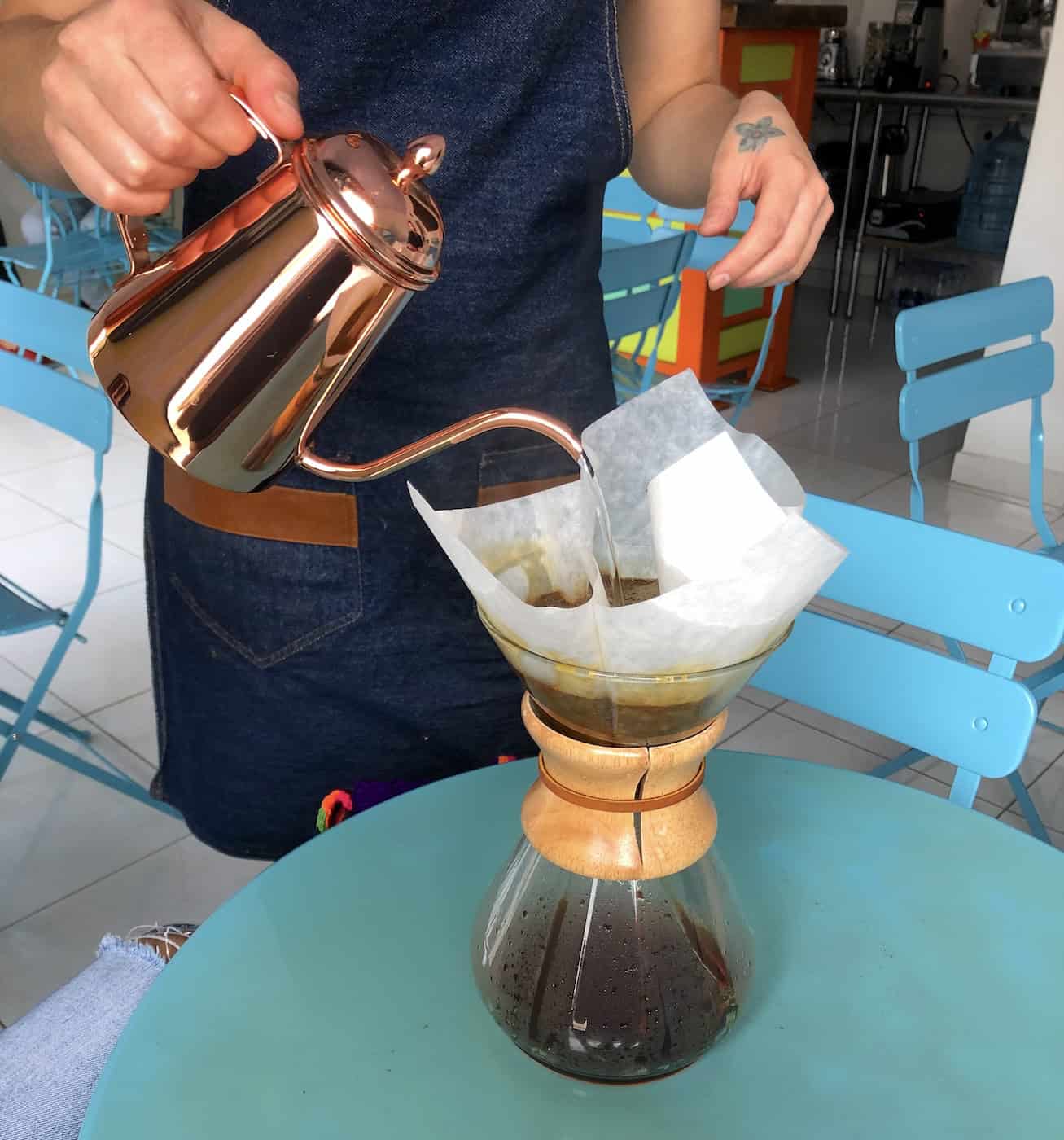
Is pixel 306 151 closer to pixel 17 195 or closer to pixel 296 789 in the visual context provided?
pixel 296 789

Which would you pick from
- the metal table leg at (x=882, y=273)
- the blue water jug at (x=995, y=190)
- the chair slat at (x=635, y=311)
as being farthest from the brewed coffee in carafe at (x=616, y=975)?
the metal table leg at (x=882, y=273)

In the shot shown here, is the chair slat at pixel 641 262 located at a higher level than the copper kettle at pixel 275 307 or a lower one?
lower

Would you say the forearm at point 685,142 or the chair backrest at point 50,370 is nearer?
the forearm at point 685,142

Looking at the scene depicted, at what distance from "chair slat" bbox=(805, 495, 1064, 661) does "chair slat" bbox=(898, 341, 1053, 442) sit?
2.14 feet

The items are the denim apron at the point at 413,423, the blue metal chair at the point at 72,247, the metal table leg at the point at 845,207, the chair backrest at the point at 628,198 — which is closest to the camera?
the denim apron at the point at 413,423

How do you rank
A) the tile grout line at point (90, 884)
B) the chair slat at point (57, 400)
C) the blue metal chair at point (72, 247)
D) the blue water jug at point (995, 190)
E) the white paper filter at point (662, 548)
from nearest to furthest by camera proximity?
the white paper filter at point (662, 548)
the chair slat at point (57, 400)
the tile grout line at point (90, 884)
the blue metal chair at point (72, 247)
the blue water jug at point (995, 190)

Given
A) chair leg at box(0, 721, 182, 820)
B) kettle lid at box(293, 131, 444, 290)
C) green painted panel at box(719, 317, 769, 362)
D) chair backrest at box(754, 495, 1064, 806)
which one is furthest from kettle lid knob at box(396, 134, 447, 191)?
green painted panel at box(719, 317, 769, 362)

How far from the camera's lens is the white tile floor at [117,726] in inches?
59.0

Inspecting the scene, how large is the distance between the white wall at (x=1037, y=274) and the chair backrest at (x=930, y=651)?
2185 millimetres

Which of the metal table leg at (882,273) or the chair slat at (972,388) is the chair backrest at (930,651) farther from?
the metal table leg at (882,273)

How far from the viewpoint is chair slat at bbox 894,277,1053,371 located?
1.58m

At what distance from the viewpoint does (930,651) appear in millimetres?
857

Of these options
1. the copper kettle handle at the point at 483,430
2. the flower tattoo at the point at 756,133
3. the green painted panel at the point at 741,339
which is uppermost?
the flower tattoo at the point at 756,133

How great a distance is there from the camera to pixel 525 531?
0.51 m
